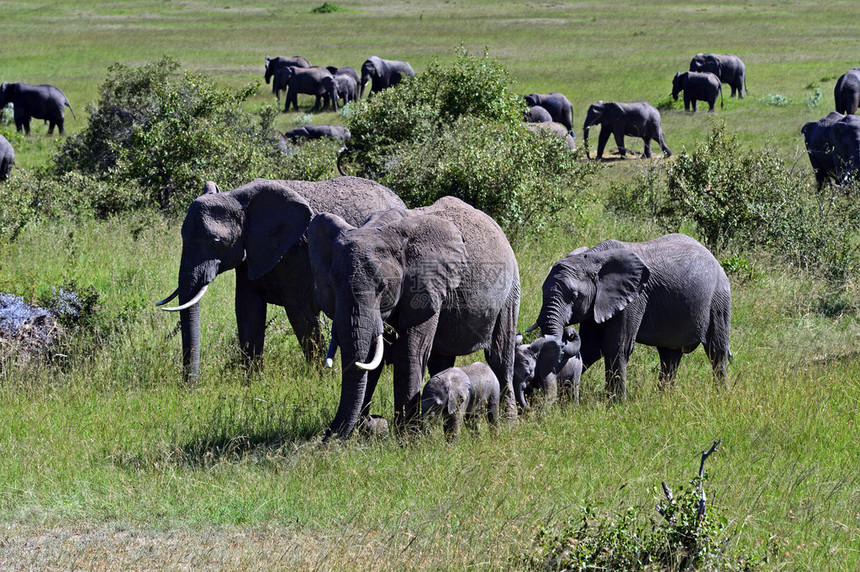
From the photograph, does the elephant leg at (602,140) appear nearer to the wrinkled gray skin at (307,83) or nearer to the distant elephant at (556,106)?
the distant elephant at (556,106)

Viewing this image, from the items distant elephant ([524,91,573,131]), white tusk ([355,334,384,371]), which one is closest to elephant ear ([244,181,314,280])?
white tusk ([355,334,384,371])

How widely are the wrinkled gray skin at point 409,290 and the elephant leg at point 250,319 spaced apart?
1865mm

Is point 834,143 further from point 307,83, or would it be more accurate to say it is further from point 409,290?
point 307,83

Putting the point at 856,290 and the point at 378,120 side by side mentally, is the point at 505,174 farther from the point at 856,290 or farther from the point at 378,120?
the point at 856,290

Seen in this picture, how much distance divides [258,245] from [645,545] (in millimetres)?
4862

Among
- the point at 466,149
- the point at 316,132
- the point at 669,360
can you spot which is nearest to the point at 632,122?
the point at 316,132

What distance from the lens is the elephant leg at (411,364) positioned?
7.50m

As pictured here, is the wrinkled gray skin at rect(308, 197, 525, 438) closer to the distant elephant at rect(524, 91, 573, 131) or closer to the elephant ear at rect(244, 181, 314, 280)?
the elephant ear at rect(244, 181, 314, 280)

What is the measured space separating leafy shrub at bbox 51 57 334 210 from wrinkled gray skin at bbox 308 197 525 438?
812 cm

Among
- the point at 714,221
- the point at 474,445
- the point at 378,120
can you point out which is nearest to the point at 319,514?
the point at 474,445

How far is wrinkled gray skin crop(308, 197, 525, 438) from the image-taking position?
711 cm

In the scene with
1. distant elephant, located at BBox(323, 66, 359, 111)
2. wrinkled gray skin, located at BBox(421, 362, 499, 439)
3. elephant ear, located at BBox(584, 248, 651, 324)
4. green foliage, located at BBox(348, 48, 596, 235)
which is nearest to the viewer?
wrinkled gray skin, located at BBox(421, 362, 499, 439)

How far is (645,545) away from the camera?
577 cm

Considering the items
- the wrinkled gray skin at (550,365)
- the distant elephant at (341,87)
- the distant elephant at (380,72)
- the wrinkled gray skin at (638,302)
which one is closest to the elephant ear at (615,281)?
the wrinkled gray skin at (638,302)
